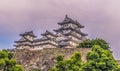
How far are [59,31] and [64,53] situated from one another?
54598 mm

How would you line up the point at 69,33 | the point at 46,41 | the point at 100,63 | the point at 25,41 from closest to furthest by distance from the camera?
the point at 100,63, the point at 69,33, the point at 46,41, the point at 25,41

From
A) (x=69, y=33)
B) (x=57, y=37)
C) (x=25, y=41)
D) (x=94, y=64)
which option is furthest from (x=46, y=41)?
(x=94, y=64)

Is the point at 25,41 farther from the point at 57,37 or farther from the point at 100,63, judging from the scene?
the point at 100,63

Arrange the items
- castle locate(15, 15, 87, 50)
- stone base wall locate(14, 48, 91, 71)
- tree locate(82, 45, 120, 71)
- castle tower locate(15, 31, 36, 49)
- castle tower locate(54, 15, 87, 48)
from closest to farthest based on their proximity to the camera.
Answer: tree locate(82, 45, 120, 71)
stone base wall locate(14, 48, 91, 71)
castle tower locate(54, 15, 87, 48)
castle locate(15, 15, 87, 50)
castle tower locate(15, 31, 36, 49)

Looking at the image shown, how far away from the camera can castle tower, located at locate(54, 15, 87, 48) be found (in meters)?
82.9

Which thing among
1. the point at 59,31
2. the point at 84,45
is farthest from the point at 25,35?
the point at 84,45

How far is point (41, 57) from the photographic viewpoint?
121ft

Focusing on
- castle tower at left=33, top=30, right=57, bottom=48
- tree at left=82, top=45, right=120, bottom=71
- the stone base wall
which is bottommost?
tree at left=82, top=45, right=120, bottom=71

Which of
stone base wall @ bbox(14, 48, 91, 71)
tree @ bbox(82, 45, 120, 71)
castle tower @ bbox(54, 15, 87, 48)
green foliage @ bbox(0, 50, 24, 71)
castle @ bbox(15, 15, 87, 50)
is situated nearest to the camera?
tree @ bbox(82, 45, 120, 71)

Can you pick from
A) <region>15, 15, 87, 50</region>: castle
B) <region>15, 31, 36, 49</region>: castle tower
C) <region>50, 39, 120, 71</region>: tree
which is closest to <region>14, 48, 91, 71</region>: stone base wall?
<region>50, 39, 120, 71</region>: tree

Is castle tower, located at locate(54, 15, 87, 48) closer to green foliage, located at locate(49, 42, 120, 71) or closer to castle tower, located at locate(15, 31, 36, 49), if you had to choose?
castle tower, located at locate(15, 31, 36, 49)

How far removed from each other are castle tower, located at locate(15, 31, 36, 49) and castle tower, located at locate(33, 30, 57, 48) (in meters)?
1.56

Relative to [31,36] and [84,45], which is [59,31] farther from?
[84,45]

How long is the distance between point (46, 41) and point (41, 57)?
168 ft
